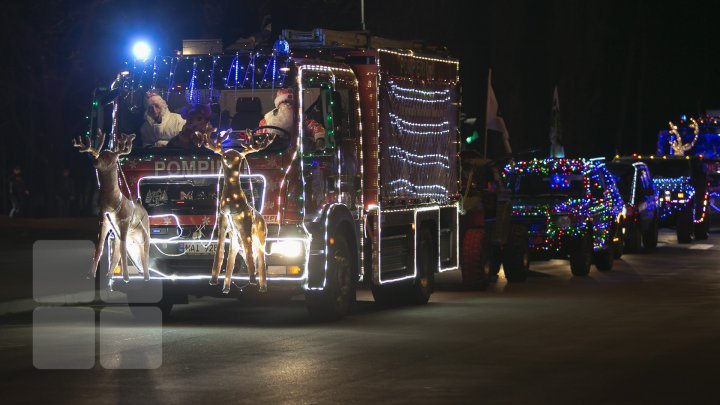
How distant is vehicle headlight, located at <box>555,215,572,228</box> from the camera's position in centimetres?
2496

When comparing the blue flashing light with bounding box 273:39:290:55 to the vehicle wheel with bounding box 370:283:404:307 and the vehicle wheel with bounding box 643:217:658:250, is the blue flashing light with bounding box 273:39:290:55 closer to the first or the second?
the vehicle wheel with bounding box 370:283:404:307

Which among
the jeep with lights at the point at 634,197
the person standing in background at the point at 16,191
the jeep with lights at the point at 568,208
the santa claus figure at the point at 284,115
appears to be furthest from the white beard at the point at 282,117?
the person standing in background at the point at 16,191

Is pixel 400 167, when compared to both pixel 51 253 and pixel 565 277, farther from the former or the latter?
pixel 51 253

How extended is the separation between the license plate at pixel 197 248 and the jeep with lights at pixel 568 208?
8.72 meters

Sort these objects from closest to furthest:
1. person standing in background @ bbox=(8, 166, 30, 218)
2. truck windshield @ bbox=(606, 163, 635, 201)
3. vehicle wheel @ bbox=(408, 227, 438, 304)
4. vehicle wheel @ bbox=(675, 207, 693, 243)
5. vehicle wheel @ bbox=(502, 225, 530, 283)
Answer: vehicle wheel @ bbox=(408, 227, 438, 304) < vehicle wheel @ bbox=(502, 225, 530, 283) < truck windshield @ bbox=(606, 163, 635, 201) < vehicle wheel @ bbox=(675, 207, 693, 243) < person standing in background @ bbox=(8, 166, 30, 218)

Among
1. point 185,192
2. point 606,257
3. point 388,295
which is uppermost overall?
point 185,192

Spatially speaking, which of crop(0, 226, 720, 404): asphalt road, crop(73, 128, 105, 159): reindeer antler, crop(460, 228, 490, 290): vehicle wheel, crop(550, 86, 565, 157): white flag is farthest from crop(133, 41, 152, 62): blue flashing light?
crop(550, 86, 565, 157): white flag

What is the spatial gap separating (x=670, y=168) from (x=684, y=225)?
1.47 m

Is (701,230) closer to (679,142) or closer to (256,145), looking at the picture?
(679,142)

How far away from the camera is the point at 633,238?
31609mm

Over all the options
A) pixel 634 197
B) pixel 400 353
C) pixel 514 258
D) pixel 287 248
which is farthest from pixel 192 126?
pixel 634 197

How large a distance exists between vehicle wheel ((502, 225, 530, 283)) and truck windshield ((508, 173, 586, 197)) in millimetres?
1950

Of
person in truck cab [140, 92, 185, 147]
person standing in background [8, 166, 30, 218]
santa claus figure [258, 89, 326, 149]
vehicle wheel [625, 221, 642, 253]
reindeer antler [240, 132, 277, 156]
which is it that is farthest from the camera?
person standing in background [8, 166, 30, 218]

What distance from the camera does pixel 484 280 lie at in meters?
22.2
